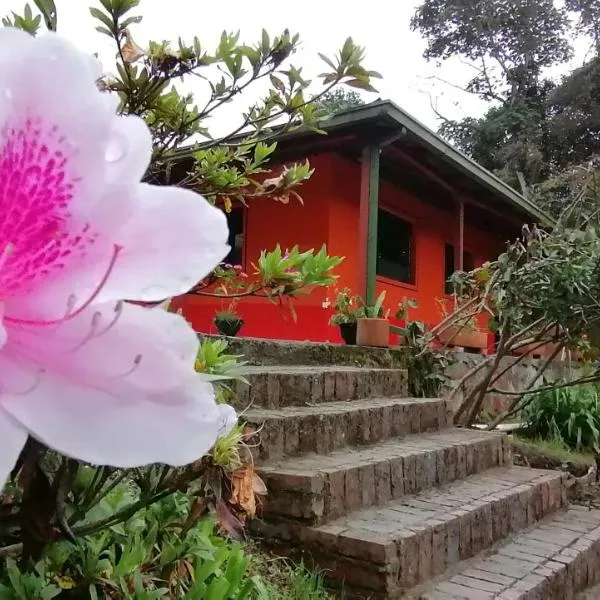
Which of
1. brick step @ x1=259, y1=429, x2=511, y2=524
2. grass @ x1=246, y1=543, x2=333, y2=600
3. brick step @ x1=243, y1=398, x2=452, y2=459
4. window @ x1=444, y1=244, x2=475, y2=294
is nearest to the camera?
grass @ x1=246, y1=543, x2=333, y2=600

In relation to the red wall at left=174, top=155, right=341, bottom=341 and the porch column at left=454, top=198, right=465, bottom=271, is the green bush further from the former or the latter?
the porch column at left=454, top=198, right=465, bottom=271

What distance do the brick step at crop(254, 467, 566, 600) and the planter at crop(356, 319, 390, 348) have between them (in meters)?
2.21

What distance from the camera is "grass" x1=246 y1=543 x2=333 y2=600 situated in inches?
106

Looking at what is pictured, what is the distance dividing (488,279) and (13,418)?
6.73m

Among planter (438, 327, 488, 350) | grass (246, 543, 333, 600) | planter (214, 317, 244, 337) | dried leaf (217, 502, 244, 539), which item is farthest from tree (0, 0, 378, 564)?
planter (438, 327, 488, 350)

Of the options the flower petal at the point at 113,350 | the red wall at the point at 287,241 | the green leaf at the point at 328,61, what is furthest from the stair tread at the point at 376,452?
the red wall at the point at 287,241

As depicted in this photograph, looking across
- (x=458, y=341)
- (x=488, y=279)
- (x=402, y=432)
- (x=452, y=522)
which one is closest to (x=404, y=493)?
(x=452, y=522)

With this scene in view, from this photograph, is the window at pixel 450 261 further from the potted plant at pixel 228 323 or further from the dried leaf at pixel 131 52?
the dried leaf at pixel 131 52

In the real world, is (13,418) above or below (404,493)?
above

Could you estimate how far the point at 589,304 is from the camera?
532 cm

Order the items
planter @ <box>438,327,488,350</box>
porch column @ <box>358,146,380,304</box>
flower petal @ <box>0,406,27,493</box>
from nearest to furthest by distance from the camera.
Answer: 1. flower petal @ <box>0,406,27,493</box>
2. planter @ <box>438,327,488,350</box>
3. porch column @ <box>358,146,380,304</box>

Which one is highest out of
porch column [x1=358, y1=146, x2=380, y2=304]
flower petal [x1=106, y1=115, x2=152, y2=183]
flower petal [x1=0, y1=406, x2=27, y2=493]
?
porch column [x1=358, y1=146, x2=380, y2=304]

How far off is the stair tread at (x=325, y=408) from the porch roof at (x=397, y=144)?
106 inches

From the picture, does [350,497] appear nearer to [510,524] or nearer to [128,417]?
[510,524]
